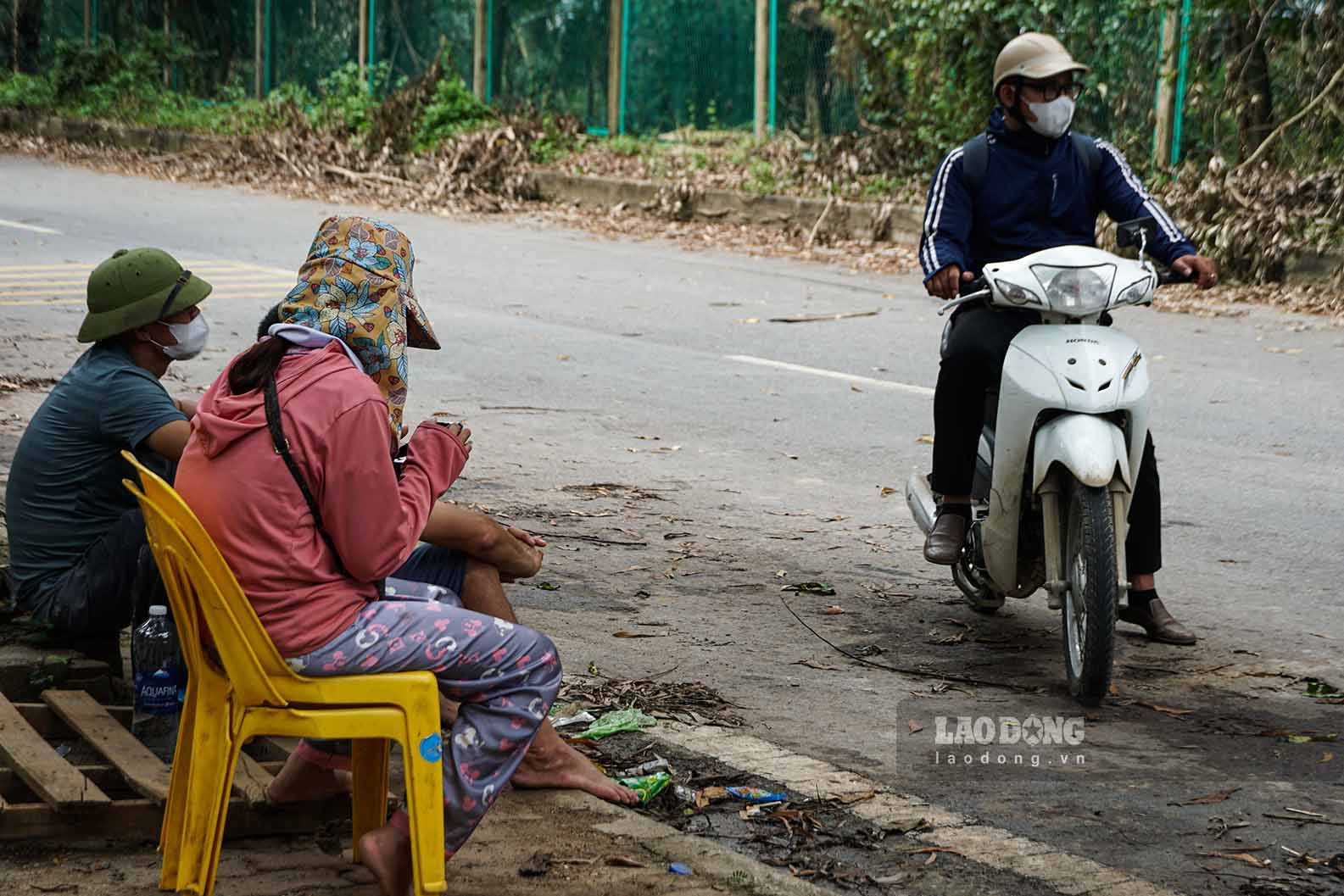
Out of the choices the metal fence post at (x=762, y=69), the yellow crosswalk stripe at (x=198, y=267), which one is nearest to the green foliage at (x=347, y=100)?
the metal fence post at (x=762, y=69)

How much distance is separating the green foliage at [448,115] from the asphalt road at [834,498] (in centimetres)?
673

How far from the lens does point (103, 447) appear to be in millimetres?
4539

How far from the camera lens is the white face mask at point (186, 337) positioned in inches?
179

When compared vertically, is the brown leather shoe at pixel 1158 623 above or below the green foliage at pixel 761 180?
below

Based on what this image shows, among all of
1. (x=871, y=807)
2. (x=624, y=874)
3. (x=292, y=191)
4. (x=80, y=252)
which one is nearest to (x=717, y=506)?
(x=871, y=807)

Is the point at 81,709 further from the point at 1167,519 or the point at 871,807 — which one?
the point at 1167,519

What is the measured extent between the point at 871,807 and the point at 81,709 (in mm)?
1901

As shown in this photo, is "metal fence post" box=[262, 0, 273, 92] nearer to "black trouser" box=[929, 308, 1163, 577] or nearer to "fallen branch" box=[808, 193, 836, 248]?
"fallen branch" box=[808, 193, 836, 248]

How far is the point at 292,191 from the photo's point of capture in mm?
19547

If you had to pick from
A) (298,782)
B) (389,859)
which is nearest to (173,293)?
(298,782)

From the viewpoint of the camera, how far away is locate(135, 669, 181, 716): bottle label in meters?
4.03

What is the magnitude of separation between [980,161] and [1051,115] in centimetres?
25

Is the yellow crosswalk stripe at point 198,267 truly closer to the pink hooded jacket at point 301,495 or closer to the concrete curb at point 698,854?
the concrete curb at point 698,854

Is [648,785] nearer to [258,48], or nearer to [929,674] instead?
[929,674]
